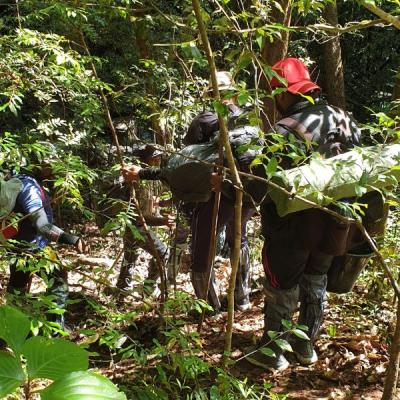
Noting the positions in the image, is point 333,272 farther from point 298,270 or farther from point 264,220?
point 264,220

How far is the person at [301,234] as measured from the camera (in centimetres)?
279

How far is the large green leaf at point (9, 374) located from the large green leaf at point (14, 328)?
39mm

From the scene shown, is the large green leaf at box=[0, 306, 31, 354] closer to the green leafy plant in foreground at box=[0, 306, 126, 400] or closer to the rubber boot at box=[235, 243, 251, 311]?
the green leafy plant in foreground at box=[0, 306, 126, 400]

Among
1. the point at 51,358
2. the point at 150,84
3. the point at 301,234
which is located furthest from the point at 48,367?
the point at 150,84

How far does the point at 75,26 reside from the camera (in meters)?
2.99

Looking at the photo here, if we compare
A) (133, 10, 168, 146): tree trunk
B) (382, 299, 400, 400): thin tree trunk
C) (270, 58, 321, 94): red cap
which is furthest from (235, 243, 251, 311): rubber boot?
(382, 299, 400, 400): thin tree trunk

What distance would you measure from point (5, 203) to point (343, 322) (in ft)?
9.09

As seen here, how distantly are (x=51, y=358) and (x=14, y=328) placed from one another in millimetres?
102

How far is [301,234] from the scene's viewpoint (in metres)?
3.04

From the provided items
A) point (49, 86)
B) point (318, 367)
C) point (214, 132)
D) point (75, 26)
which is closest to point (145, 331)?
point (318, 367)

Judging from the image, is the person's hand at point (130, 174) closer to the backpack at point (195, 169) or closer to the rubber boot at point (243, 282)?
the backpack at point (195, 169)

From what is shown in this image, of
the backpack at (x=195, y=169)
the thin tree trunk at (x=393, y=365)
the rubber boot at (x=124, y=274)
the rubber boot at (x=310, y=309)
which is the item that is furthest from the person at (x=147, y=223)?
the thin tree trunk at (x=393, y=365)

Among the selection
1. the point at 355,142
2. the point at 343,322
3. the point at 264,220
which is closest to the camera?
the point at 355,142

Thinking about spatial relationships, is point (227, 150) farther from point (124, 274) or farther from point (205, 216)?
point (124, 274)
